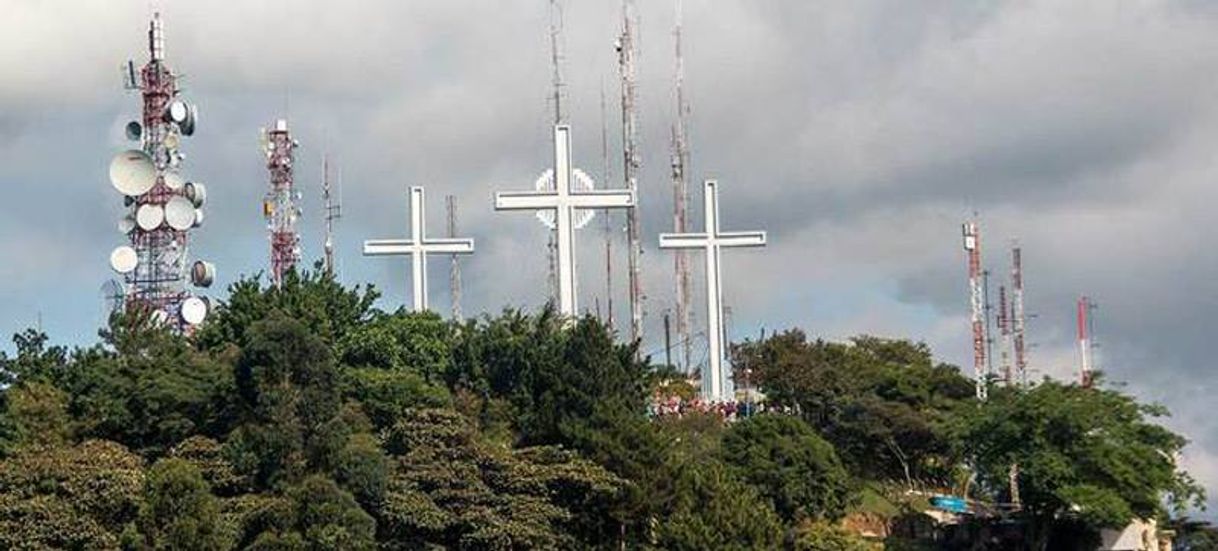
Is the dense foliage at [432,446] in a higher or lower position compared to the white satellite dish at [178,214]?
lower

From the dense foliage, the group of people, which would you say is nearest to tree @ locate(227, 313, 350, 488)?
the dense foliage

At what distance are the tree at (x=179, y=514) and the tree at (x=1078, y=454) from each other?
24.6 metres

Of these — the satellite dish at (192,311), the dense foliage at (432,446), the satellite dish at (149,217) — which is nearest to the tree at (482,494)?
the dense foliage at (432,446)

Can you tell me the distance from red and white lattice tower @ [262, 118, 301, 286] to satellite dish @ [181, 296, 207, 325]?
7841 millimetres

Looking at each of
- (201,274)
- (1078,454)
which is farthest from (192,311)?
(1078,454)

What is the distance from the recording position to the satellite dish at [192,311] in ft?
223

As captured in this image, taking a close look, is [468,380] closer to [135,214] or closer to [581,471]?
[581,471]

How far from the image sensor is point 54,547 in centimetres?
4491

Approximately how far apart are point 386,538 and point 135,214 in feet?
82.1

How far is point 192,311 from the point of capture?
68312 mm

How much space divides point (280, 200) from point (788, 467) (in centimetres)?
2894

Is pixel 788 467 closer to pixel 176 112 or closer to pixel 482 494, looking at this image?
pixel 482 494

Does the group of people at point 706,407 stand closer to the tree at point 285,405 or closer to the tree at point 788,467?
the tree at point 788,467

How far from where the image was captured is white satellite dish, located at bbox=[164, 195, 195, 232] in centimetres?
6831
